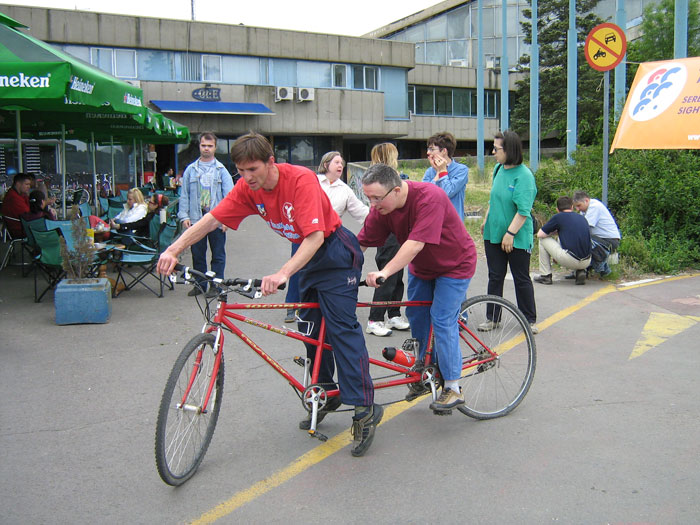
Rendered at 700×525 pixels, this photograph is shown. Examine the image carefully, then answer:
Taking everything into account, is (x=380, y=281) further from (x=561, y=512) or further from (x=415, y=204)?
(x=561, y=512)

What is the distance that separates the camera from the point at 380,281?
375 cm

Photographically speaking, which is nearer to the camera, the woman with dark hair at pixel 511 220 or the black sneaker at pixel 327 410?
the black sneaker at pixel 327 410

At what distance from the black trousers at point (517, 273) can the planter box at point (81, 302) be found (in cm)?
401

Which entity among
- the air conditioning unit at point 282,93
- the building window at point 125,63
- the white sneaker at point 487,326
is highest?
the building window at point 125,63

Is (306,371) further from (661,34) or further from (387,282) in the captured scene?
(661,34)

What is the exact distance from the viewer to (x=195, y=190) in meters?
8.53

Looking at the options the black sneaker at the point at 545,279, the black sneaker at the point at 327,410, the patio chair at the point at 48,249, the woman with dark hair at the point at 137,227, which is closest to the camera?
the black sneaker at the point at 327,410

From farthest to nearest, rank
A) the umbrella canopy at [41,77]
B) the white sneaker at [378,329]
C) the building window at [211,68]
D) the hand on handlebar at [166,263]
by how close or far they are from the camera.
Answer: the building window at [211,68], the umbrella canopy at [41,77], the white sneaker at [378,329], the hand on handlebar at [166,263]

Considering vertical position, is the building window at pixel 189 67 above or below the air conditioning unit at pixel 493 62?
below

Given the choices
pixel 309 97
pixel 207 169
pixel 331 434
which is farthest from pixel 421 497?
pixel 309 97

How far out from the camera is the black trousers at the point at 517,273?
665cm

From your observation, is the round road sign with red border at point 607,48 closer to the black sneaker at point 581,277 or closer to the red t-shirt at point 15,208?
the black sneaker at point 581,277

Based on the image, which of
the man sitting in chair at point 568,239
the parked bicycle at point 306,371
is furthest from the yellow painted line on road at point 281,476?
the man sitting in chair at point 568,239

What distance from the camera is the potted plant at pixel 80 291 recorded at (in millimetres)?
6992
